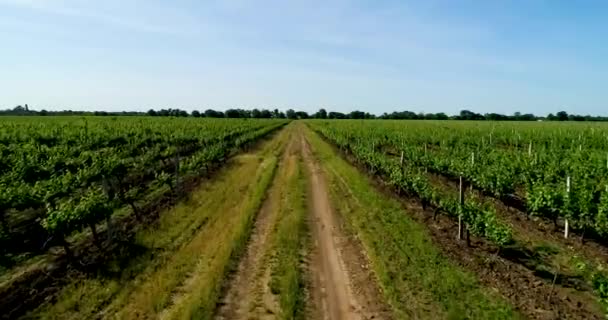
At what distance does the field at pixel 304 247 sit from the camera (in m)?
9.66

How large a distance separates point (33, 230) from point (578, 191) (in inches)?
665

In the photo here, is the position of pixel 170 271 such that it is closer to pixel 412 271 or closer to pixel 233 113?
pixel 412 271

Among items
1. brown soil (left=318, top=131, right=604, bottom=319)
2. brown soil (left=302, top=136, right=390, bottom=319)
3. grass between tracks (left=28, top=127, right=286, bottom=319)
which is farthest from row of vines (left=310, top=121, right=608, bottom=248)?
grass between tracks (left=28, top=127, right=286, bottom=319)

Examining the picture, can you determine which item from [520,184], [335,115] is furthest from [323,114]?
[520,184]

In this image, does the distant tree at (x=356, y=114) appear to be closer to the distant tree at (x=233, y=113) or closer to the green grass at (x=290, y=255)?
the distant tree at (x=233, y=113)

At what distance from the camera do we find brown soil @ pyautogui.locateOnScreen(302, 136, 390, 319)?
939cm

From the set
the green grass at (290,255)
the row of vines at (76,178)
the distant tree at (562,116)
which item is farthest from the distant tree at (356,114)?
the green grass at (290,255)

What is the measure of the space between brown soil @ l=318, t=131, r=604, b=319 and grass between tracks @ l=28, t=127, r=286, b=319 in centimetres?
577

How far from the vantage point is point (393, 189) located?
77.1 feet

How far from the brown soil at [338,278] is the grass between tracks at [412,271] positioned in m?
0.30

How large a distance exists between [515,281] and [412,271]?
224cm

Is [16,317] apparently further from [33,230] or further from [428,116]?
[428,116]

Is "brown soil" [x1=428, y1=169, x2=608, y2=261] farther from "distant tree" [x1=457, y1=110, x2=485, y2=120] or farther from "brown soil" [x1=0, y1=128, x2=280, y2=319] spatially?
"distant tree" [x1=457, y1=110, x2=485, y2=120]

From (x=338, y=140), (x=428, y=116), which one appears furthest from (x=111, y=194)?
(x=428, y=116)
